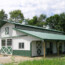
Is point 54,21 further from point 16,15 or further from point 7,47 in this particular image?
point 7,47

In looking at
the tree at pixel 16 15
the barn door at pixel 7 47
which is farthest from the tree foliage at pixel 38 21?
the barn door at pixel 7 47

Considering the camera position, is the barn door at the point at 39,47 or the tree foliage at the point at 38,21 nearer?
the barn door at the point at 39,47

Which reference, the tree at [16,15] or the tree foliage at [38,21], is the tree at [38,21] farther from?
the tree at [16,15]

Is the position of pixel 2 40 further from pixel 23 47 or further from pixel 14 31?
pixel 23 47

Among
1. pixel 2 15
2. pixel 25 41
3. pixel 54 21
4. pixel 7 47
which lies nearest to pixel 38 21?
pixel 54 21

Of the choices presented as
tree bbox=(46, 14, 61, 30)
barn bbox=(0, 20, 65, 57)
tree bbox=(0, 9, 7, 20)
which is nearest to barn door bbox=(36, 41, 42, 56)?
barn bbox=(0, 20, 65, 57)

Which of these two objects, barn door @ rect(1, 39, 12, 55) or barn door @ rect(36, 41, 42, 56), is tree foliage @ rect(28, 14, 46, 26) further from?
barn door @ rect(36, 41, 42, 56)

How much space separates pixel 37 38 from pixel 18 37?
12.4 feet

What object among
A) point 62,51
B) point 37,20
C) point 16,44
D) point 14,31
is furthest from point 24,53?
point 37,20

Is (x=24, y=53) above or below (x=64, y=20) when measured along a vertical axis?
below

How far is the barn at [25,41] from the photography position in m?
19.3

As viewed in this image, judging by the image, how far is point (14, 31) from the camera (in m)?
22.6

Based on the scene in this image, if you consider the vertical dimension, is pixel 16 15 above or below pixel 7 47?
above

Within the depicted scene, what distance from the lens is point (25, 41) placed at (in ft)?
65.7
